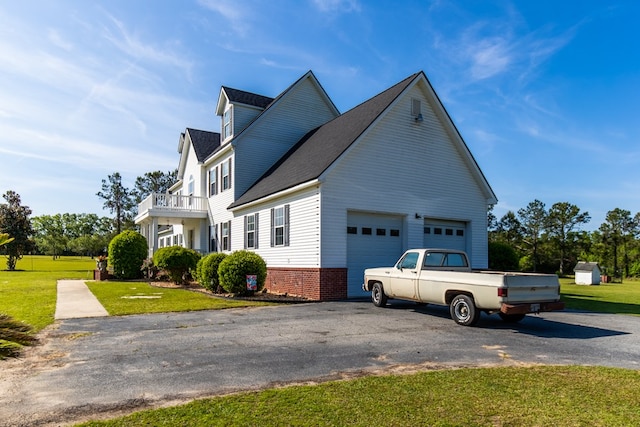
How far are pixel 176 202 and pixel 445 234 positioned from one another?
58.3 feet

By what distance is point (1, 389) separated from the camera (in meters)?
5.61

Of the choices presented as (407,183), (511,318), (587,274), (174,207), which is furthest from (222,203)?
(587,274)

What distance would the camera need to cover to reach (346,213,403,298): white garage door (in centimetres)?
1708

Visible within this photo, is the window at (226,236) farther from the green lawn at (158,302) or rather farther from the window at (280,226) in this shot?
the green lawn at (158,302)

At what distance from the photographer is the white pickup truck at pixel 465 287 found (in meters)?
9.58

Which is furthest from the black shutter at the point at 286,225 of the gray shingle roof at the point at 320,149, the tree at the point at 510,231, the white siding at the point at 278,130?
the tree at the point at 510,231

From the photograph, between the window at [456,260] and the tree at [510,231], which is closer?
the window at [456,260]

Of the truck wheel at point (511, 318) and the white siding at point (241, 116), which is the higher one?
the white siding at point (241, 116)

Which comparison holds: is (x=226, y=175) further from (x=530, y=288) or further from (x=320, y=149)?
(x=530, y=288)

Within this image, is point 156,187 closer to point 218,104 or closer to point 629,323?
point 218,104

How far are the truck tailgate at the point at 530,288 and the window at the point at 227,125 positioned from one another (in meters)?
19.3

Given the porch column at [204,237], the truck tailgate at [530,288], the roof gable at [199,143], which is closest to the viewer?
the truck tailgate at [530,288]

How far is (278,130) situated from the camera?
24.9 metres

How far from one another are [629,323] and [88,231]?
422 ft
